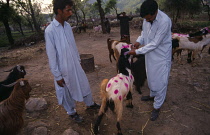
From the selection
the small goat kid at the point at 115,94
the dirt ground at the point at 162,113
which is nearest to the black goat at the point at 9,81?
the dirt ground at the point at 162,113

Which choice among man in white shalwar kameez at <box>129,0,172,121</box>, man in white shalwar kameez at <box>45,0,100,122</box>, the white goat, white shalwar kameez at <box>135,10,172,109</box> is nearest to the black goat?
man in white shalwar kameez at <box>45,0,100,122</box>

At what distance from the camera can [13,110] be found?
2666 mm

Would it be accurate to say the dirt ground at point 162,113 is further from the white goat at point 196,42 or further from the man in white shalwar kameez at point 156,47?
the white goat at point 196,42

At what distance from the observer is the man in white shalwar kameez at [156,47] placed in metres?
2.53

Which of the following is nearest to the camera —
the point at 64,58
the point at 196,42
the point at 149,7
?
the point at 149,7

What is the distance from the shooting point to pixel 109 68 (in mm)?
6332

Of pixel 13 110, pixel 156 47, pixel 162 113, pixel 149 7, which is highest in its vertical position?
pixel 149 7

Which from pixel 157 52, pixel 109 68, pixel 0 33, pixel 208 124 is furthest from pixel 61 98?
pixel 0 33

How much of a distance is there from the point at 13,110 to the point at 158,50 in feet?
10.2

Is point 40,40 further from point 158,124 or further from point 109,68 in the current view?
point 158,124

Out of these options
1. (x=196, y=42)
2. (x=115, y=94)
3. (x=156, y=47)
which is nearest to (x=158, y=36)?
(x=156, y=47)

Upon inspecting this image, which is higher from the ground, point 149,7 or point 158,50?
point 149,7

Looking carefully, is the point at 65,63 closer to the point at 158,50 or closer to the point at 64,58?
the point at 64,58

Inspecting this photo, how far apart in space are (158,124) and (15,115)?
299 cm
